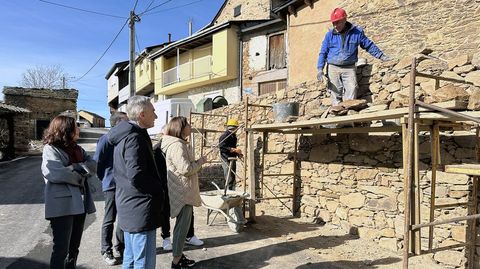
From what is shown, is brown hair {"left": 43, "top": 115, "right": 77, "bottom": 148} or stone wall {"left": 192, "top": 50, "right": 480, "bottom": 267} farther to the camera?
stone wall {"left": 192, "top": 50, "right": 480, "bottom": 267}

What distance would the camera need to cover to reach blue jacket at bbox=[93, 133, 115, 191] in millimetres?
4208

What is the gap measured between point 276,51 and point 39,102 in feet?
60.0

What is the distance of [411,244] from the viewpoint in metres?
3.85

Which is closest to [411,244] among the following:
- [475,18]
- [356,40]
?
[356,40]

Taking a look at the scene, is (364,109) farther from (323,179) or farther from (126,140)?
(126,140)

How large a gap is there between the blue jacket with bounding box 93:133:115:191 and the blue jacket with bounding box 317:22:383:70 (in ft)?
12.9

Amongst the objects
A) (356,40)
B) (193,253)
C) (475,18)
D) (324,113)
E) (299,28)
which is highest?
(299,28)

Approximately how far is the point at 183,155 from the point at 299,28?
1124cm

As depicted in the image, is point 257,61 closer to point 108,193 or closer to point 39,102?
point 108,193

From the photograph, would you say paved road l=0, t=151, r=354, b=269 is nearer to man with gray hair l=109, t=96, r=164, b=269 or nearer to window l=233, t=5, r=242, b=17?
man with gray hair l=109, t=96, r=164, b=269

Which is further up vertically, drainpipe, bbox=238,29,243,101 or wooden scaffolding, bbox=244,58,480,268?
drainpipe, bbox=238,29,243,101

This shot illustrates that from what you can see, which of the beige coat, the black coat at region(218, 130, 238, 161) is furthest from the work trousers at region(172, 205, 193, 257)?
the black coat at region(218, 130, 238, 161)

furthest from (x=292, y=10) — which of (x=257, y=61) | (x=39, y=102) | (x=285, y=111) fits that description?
(x=39, y=102)

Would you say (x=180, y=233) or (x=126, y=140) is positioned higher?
(x=126, y=140)
